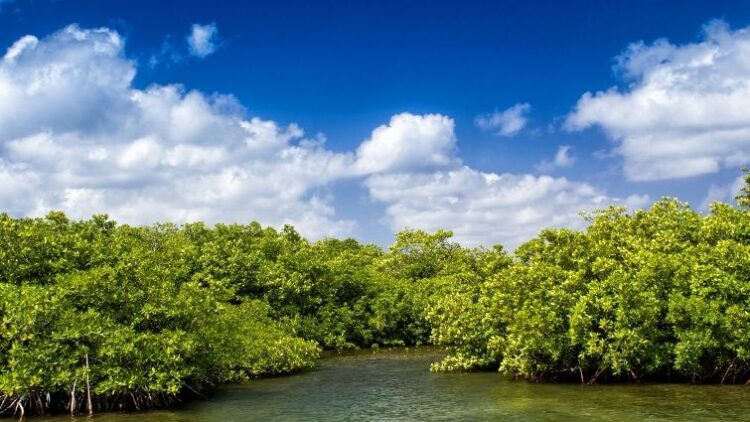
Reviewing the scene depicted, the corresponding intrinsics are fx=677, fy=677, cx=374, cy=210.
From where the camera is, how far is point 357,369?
47.8 metres

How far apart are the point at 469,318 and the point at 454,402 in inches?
403

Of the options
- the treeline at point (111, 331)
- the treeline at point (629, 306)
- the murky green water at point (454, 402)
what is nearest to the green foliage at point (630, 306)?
the treeline at point (629, 306)

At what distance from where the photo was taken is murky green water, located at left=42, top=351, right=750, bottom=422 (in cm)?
2788

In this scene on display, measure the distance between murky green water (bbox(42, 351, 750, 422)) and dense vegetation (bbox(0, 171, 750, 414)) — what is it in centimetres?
138

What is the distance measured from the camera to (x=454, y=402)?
32.0 metres

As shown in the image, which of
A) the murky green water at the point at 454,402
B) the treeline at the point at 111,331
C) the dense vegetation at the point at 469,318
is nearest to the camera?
the murky green water at the point at 454,402

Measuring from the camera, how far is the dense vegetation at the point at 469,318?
2931 centimetres

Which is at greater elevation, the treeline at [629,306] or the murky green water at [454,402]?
the treeline at [629,306]

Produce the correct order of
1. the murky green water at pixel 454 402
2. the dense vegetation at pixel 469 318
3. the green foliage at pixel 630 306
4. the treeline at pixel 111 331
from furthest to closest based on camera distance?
the green foliage at pixel 630 306
the dense vegetation at pixel 469 318
the treeline at pixel 111 331
the murky green water at pixel 454 402

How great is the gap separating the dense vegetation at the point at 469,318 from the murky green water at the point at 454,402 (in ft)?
4.52

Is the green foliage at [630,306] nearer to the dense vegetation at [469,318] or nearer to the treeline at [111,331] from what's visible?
the dense vegetation at [469,318]

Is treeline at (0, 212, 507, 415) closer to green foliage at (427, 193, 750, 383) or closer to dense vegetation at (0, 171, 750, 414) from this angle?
dense vegetation at (0, 171, 750, 414)

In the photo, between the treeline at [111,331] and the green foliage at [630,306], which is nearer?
the treeline at [111,331]

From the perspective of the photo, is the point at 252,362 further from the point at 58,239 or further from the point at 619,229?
the point at 619,229
